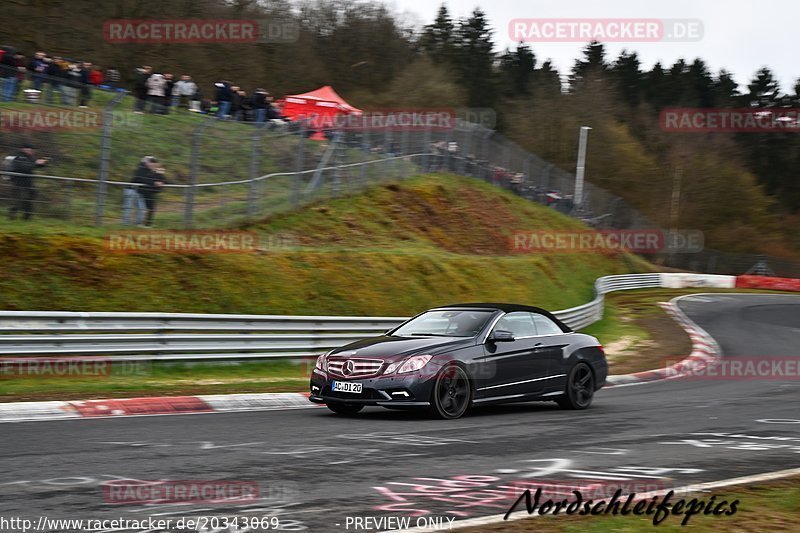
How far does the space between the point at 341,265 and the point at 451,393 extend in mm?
11961

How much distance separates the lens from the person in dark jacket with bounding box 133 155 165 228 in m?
19.0

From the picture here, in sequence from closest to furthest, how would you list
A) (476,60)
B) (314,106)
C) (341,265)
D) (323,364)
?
(323,364) < (341,265) < (314,106) < (476,60)

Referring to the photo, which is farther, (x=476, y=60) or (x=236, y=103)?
(x=476, y=60)

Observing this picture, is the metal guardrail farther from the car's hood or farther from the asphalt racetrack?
the car's hood

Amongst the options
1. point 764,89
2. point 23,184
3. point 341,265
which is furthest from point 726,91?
point 23,184

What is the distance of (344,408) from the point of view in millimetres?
11953

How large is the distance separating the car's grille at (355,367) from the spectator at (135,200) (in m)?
8.89

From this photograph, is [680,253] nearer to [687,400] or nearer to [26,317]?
[687,400]

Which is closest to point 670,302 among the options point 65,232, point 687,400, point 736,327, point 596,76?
point 736,327

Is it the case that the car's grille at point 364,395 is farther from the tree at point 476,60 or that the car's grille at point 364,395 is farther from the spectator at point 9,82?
the tree at point 476,60

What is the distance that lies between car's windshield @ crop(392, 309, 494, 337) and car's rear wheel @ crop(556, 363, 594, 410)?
1677 mm

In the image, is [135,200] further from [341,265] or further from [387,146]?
[387,146]

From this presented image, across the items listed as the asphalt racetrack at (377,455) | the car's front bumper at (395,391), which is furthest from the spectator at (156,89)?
the car's front bumper at (395,391)

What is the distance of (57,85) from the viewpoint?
19062 millimetres
